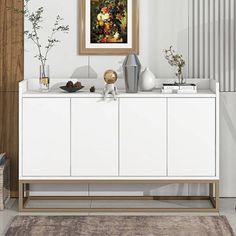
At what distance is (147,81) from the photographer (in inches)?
219

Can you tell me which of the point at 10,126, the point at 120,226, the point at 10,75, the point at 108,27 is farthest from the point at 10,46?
the point at 120,226

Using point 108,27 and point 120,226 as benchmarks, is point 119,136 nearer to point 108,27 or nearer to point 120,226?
point 120,226

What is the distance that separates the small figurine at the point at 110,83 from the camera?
536 cm

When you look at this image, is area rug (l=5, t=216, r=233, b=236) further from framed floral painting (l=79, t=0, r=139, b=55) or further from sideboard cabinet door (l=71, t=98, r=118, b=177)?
framed floral painting (l=79, t=0, r=139, b=55)

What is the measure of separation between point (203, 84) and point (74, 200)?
4.52ft

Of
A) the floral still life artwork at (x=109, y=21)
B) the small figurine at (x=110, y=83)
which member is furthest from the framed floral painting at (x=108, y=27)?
the small figurine at (x=110, y=83)

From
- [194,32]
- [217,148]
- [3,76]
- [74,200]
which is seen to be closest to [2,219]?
[74,200]

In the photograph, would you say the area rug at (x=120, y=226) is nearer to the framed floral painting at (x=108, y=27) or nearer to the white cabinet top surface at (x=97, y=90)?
the white cabinet top surface at (x=97, y=90)

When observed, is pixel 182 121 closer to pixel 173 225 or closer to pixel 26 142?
pixel 173 225

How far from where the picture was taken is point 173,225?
5.04 metres

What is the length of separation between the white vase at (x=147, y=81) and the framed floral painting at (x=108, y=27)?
0.31 meters

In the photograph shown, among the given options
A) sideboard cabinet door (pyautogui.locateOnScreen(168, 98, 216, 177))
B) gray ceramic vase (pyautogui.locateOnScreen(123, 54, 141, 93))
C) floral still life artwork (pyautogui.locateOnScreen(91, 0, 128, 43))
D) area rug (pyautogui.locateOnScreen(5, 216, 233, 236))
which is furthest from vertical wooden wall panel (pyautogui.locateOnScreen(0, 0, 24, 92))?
sideboard cabinet door (pyautogui.locateOnScreen(168, 98, 216, 177))

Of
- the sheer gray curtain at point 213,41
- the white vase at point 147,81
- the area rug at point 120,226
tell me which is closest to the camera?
A: the area rug at point 120,226

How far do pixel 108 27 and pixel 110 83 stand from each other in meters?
0.58
